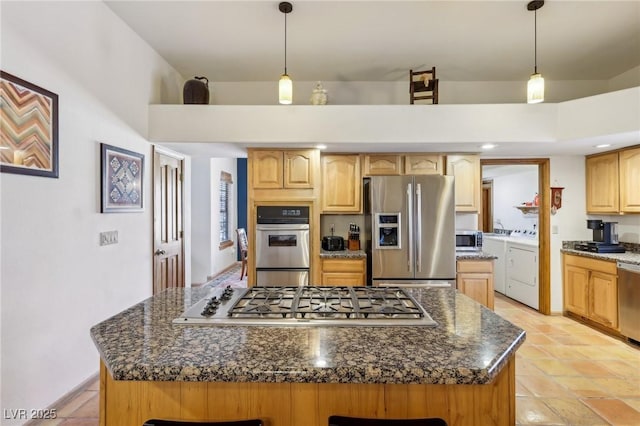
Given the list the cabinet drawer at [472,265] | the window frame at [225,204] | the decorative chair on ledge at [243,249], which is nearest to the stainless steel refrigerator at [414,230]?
the cabinet drawer at [472,265]

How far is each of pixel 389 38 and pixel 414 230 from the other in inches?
76.4

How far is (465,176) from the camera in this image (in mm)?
3869

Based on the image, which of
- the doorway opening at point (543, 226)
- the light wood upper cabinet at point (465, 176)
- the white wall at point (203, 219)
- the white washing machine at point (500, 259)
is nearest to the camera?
the light wood upper cabinet at point (465, 176)

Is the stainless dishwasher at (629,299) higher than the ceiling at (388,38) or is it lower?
lower

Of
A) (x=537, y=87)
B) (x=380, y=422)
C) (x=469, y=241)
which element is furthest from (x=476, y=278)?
(x=380, y=422)

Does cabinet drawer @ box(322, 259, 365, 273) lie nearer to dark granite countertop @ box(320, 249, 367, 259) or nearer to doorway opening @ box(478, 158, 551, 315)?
dark granite countertop @ box(320, 249, 367, 259)

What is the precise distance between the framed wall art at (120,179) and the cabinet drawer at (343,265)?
6.44ft

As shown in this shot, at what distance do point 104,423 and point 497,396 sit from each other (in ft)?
4.73

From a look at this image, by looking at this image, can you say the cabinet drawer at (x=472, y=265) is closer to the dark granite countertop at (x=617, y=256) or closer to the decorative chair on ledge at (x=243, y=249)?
the dark granite countertop at (x=617, y=256)

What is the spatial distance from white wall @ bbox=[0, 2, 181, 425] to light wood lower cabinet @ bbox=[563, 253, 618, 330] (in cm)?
475

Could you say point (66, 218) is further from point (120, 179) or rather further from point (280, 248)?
point (280, 248)

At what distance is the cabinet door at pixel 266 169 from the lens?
362 cm

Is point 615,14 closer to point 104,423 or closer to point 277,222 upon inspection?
point 277,222

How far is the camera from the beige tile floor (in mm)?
2133
